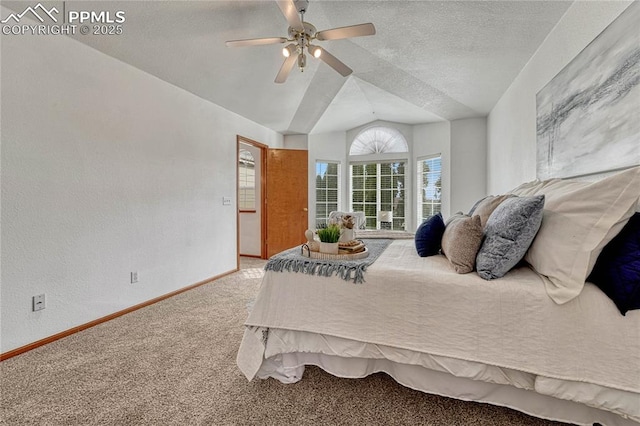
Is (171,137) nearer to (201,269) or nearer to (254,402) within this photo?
(201,269)

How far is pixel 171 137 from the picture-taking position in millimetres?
3332

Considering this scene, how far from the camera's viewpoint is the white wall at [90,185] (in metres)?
2.10

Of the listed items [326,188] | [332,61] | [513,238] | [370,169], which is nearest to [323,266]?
[513,238]

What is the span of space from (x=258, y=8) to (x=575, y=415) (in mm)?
3276

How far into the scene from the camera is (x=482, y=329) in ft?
4.30

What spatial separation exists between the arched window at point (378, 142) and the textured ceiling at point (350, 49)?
161 cm

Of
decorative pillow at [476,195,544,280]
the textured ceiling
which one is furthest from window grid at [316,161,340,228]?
decorative pillow at [476,195,544,280]

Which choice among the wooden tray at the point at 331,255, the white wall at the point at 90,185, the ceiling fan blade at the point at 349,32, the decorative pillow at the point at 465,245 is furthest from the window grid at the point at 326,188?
the decorative pillow at the point at 465,245

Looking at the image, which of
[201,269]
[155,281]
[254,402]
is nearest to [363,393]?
[254,402]

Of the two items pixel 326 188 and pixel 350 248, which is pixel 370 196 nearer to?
pixel 326 188

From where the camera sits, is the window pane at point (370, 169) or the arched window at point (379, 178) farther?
the window pane at point (370, 169)

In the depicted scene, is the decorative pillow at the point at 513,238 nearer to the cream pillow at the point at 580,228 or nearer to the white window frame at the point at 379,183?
the cream pillow at the point at 580,228

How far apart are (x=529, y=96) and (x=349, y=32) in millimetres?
1927

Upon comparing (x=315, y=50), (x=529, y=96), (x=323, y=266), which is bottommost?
(x=323, y=266)
